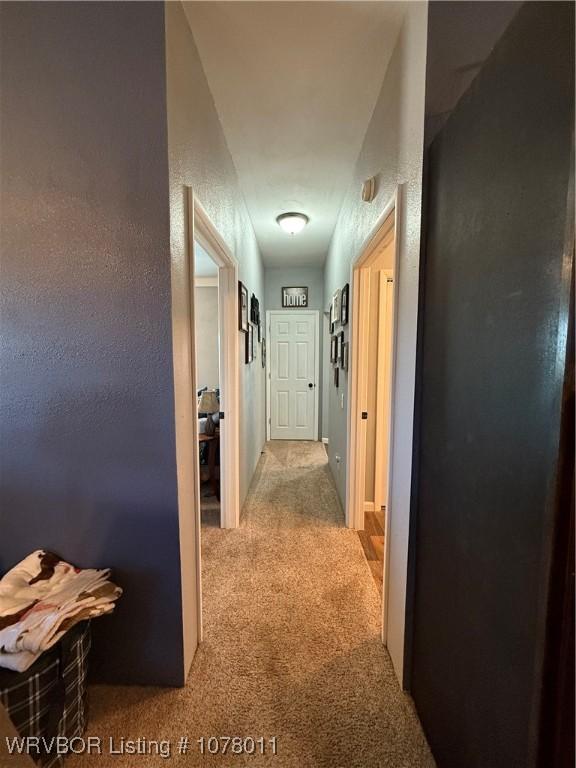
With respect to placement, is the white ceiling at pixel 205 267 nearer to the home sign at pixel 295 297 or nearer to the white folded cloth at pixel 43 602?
the home sign at pixel 295 297

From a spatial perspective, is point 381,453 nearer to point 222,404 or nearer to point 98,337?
point 222,404

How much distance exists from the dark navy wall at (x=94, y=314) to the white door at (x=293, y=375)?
3.97m

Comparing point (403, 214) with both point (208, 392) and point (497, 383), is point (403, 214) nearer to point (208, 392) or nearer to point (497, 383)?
point (497, 383)

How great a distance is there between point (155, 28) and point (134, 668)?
236 centimetres

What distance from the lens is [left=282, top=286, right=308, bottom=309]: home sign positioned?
5082 millimetres

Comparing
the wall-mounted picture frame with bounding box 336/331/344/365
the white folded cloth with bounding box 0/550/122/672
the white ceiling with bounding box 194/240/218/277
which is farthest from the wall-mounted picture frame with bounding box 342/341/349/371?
the white ceiling with bounding box 194/240/218/277

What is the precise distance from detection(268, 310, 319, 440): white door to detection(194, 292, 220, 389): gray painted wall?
0.89 m

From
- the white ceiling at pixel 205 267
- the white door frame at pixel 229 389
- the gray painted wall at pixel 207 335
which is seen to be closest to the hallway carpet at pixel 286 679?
the white door frame at pixel 229 389

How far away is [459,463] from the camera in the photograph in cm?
94

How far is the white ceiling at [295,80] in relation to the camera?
129 cm

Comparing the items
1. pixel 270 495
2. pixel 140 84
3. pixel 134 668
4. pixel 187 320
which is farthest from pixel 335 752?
pixel 140 84

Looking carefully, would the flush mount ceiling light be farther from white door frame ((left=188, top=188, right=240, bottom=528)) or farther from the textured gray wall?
white door frame ((left=188, top=188, right=240, bottom=528))

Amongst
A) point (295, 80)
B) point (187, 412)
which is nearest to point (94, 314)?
point (187, 412)

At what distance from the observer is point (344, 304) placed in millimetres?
2775
